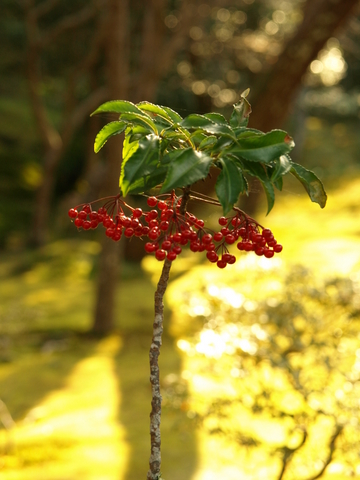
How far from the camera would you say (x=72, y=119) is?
10.9 metres

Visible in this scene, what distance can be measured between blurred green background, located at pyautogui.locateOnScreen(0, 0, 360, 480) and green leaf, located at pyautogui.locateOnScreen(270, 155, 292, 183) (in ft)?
6.33

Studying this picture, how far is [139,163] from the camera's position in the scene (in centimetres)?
144

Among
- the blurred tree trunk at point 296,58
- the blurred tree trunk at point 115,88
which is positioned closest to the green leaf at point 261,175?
the blurred tree trunk at point 115,88

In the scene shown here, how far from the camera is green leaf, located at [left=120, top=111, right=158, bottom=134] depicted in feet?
5.03

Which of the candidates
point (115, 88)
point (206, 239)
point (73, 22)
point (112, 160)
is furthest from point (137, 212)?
point (73, 22)

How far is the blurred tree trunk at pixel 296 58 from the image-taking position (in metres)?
8.12

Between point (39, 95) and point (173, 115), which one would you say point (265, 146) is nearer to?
point (173, 115)

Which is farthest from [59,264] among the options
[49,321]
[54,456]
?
[54,456]

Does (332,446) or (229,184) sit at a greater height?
(229,184)

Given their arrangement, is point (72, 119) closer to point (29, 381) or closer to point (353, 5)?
point (353, 5)

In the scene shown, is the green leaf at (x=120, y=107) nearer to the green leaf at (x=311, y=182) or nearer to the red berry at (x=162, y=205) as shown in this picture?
the red berry at (x=162, y=205)

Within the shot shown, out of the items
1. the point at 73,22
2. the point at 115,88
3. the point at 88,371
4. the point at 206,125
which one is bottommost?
the point at 206,125

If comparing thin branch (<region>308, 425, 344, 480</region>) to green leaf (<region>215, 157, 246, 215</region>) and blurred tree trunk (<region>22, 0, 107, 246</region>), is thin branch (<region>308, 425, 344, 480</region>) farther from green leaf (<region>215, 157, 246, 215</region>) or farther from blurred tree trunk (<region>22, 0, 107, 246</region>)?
blurred tree trunk (<region>22, 0, 107, 246</region>)

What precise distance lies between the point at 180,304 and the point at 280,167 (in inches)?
221
